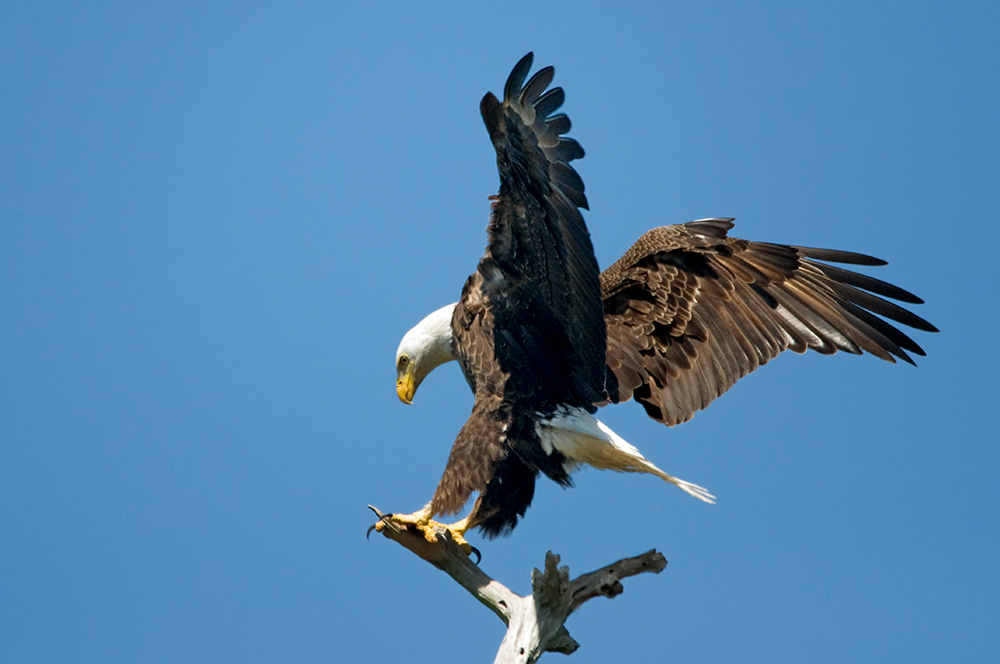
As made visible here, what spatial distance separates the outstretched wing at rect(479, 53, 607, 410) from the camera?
3857mm

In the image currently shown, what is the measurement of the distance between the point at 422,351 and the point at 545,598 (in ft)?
5.42

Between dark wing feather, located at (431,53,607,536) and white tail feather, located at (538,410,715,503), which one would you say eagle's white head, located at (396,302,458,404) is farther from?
white tail feather, located at (538,410,715,503)

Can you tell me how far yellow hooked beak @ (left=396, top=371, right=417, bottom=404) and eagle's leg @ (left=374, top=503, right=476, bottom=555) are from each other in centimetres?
104

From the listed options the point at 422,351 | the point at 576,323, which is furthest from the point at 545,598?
the point at 422,351

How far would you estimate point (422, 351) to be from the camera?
17.2 ft

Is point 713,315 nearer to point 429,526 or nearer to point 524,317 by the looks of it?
point 524,317

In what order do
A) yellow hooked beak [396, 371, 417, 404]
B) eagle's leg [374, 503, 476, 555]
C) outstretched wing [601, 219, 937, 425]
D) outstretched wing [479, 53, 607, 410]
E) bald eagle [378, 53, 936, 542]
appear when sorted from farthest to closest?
yellow hooked beak [396, 371, 417, 404] → outstretched wing [601, 219, 937, 425] → eagle's leg [374, 503, 476, 555] → bald eagle [378, 53, 936, 542] → outstretched wing [479, 53, 607, 410]

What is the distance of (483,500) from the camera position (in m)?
4.57

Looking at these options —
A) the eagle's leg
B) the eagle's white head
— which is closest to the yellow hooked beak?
the eagle's white head

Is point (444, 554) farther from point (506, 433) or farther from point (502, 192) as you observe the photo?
point (502, 192)

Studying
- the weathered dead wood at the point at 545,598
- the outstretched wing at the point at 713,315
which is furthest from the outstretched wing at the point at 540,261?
the weathered dead wood at the point at 545,598

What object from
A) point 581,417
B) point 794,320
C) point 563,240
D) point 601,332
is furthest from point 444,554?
point 794,320

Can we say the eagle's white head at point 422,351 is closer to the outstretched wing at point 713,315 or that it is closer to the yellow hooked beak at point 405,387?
the yellow hooked beak at point 405,387

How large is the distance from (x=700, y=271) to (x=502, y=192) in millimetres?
1615
